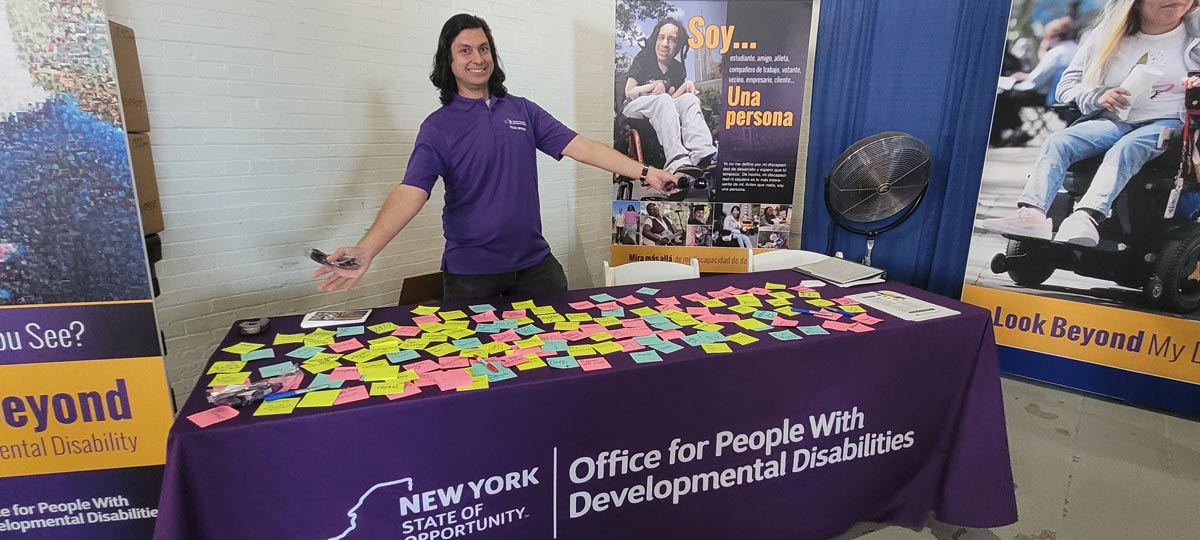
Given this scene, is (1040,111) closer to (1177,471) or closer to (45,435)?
(1177,471)

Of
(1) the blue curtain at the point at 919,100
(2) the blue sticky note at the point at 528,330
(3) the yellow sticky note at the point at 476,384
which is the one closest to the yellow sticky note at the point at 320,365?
(3) the yellow sticky note at the point at 476,384

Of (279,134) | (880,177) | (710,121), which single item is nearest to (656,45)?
(710,121)

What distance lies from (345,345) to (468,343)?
33 cm

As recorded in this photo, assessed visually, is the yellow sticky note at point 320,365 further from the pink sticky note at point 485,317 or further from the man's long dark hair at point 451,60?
the man's long dark hair at point 451,60

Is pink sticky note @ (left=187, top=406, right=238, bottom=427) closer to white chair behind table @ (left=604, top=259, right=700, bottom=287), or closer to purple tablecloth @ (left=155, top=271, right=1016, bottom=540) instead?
purple tablecloth @ (left=155, top=271, right=1016, bottom=540)

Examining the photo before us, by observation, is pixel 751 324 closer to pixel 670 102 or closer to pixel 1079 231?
pixel 670 102

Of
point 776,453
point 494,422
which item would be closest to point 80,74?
point 494,422

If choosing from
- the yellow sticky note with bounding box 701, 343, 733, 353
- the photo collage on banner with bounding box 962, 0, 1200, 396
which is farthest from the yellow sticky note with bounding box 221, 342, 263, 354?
the photo collage on banner with bounding box 962, 0, 1200, 396

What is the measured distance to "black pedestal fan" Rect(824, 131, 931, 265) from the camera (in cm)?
265

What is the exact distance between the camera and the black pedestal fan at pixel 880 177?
2.65m

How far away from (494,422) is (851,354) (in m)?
1.02

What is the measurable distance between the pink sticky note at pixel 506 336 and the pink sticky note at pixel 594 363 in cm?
24

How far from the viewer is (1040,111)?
2.85 meters

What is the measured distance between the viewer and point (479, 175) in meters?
2.14
